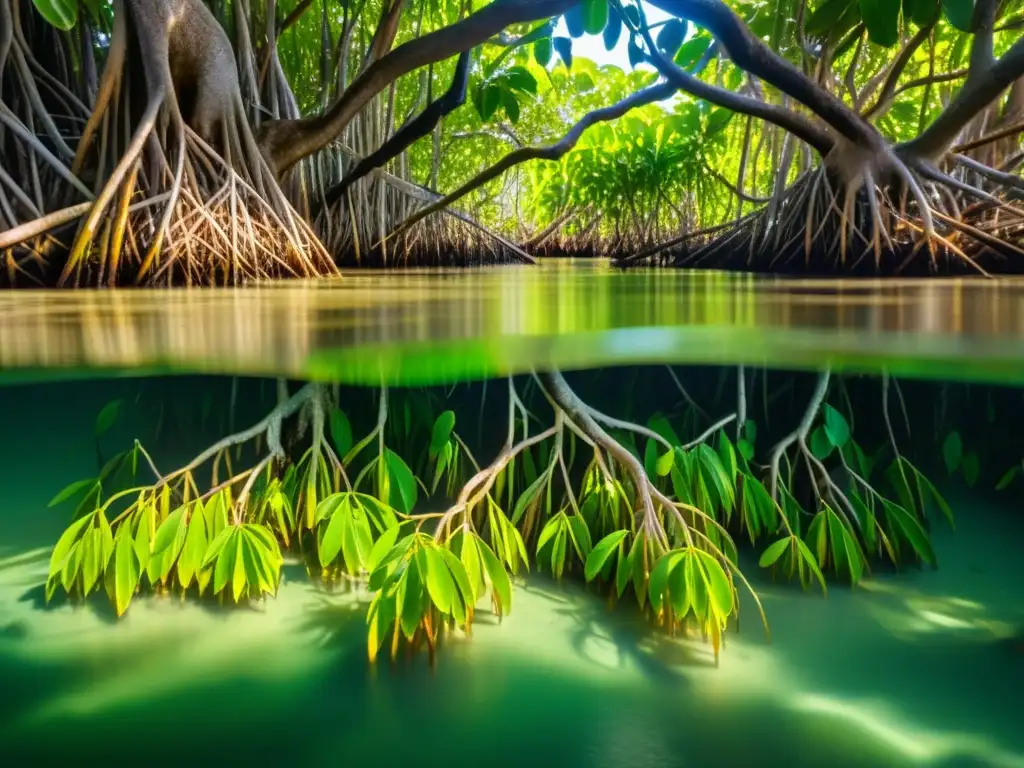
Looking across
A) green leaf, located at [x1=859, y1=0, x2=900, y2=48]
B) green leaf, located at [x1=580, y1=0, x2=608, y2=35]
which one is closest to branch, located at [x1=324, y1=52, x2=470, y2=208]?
green leaf, located at [x1=580, y1=0, x2=608, y2=35]

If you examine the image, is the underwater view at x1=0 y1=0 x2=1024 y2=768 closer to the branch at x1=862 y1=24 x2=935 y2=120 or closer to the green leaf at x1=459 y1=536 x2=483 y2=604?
the green leaf at x1=459 y1=536 x2=483 y2=604

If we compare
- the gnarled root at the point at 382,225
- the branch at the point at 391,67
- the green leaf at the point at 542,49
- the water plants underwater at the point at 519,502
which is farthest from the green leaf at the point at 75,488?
the gnarled root at the point at 382,225

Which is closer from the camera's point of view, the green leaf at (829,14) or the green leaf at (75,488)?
the green leaf at (75,488)

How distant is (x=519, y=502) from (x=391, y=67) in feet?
11.8

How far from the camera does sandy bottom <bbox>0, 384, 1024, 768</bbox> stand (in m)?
0.62

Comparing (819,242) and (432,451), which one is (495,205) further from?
(432,451)

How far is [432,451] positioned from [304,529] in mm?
216

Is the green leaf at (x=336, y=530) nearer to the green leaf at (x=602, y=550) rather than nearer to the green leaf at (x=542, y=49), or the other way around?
the green leaf at (x=602, y=550)

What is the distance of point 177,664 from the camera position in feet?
2.41

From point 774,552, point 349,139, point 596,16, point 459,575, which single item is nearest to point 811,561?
point 774,552

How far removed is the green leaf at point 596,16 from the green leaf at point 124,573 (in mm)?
2808

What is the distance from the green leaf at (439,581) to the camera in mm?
725

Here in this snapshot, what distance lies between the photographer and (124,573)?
0.85m

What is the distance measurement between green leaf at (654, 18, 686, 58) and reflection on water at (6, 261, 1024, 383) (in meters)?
2.12
